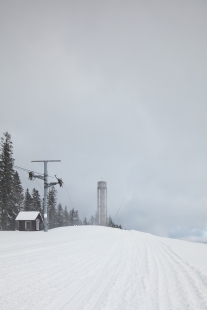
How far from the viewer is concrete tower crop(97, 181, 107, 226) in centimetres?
6169

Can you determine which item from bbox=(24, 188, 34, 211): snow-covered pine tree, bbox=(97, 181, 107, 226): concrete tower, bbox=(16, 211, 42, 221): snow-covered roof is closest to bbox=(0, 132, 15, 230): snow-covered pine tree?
bbox=(16, 211, 42, 221): snow-covered roof

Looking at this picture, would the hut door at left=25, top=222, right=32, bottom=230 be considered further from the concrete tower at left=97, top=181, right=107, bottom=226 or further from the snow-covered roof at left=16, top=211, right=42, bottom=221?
the concrete tower at left=97, top=181, right=107, bottom=226

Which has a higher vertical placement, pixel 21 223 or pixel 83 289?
pixel 83 289

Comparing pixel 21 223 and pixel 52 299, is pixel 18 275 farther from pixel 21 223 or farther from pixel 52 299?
pixel 21 223

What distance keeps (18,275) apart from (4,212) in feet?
111

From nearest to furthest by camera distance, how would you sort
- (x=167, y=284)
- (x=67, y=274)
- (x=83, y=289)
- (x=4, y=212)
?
(x=83, y=289), (x=167, y=284), (x=67, y=274), (x=4, y=212)

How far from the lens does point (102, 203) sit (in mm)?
63750

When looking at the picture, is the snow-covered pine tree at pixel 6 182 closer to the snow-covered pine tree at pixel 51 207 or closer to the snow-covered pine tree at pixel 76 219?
the snow-covered pine tree at pixel 51 207

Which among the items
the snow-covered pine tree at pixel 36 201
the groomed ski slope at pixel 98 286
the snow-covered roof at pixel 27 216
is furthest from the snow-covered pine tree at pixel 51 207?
the groomed ski slope at pixel 98 286

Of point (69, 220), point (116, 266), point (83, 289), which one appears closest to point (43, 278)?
point (83, 289)

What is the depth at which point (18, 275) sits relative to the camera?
15.8 ft

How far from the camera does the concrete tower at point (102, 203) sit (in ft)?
202

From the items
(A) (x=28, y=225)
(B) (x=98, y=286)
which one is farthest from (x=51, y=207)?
(B) (x=98, y=286)

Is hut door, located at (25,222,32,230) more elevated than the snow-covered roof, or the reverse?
the snow-covered roof
